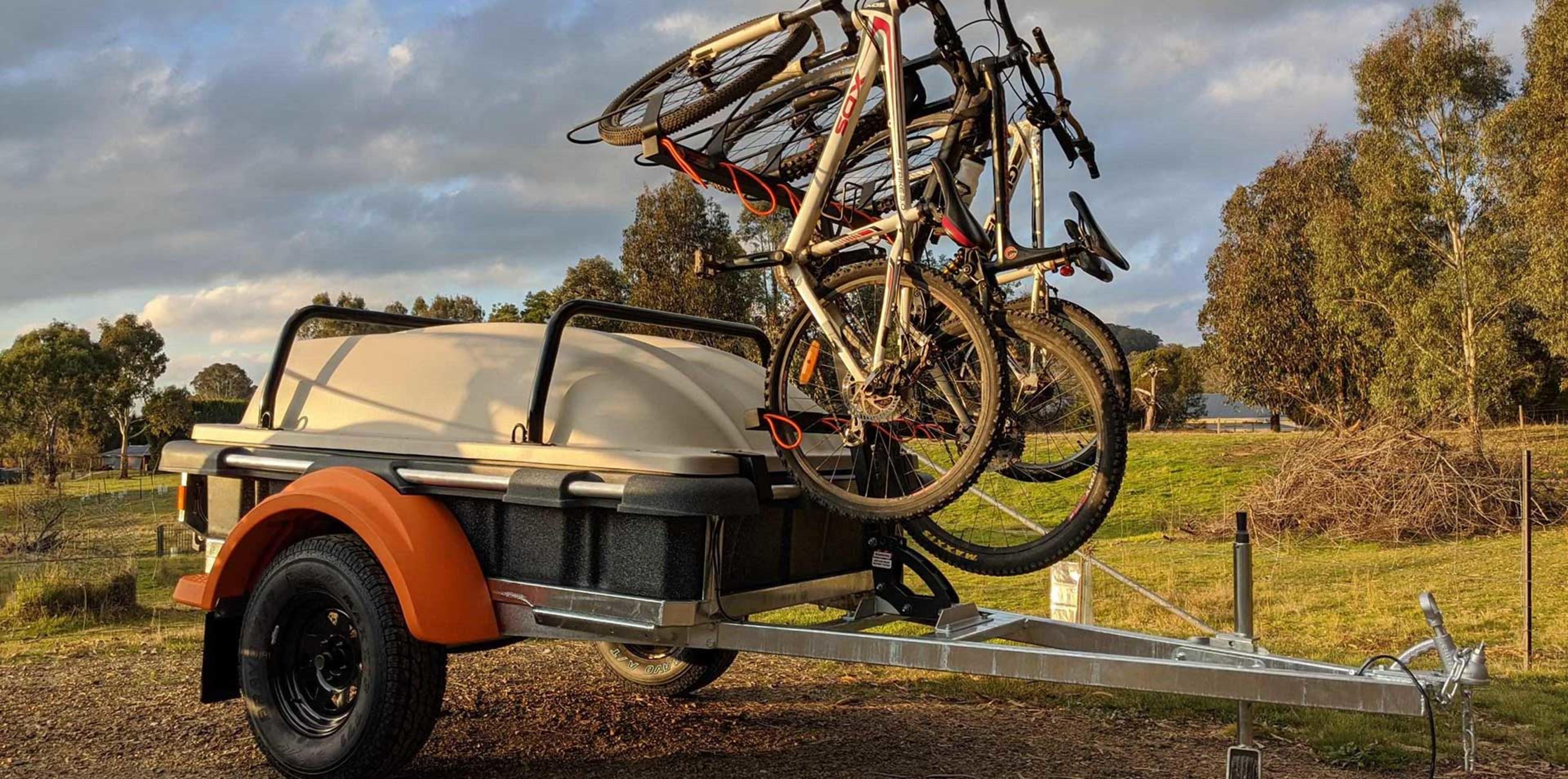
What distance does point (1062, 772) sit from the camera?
4797mm

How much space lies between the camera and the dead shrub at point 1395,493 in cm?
1688

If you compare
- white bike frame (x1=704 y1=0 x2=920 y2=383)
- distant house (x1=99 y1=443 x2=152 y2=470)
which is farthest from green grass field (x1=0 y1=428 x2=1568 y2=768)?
distant house (x1=99 y1=443 x2=152 y2=470)

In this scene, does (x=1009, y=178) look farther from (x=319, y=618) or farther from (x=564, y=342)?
(x=319, y=618)

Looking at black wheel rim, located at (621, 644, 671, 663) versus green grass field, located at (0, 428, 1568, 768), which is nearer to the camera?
green grass field, located at (0, 428, 1568, 768)

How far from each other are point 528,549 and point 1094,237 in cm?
245

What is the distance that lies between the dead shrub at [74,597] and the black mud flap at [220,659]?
5.75 m

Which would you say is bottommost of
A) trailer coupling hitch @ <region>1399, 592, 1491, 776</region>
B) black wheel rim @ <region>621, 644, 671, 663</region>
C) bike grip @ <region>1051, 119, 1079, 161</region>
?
black wheel rim @ <region>621, 644, 671, 663</region>

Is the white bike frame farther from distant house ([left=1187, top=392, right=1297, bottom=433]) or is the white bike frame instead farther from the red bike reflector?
distant house ([left=1187, top=392, right=1297, bottom=433])

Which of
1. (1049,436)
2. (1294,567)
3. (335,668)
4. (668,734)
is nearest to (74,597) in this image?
(335,668)

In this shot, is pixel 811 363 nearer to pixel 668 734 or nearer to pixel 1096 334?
pixel 1096 334

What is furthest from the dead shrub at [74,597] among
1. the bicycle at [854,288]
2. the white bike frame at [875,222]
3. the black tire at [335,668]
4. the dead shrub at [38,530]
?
the white bike frame at [875,222]

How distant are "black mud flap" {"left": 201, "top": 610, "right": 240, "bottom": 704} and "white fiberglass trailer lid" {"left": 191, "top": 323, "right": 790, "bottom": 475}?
0.78m

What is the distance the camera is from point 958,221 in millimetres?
4047

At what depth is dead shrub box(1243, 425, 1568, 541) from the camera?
16875 mm
